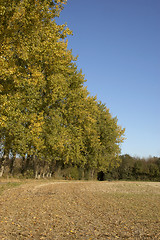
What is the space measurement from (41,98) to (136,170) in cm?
2379

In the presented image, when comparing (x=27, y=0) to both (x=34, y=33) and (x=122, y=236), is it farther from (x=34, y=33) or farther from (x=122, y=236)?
(x=122, y=236)

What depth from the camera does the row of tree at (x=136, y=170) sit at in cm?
3812

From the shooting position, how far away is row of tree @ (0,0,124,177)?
44.1ft

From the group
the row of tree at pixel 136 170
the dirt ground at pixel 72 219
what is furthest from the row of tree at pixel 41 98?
the dirt ground at pixel 72 219

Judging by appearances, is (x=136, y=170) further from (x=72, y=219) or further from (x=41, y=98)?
(x=72, y=219)

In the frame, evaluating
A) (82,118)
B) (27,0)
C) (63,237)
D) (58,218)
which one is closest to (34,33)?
(27,0)

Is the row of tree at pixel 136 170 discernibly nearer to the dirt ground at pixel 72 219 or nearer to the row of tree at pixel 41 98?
the row of tree at pixel 41 98

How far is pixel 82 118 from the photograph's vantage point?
86.4 ft

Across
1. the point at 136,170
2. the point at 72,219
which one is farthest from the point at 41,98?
the point at 136,170

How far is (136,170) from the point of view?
1522 inches

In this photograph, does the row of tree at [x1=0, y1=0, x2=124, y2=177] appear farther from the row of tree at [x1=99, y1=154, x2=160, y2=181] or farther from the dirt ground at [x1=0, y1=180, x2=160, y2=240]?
the dirt ground at [x1=0, y1=180, x2=160, y2=240]

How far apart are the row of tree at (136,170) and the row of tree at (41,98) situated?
4.93 m

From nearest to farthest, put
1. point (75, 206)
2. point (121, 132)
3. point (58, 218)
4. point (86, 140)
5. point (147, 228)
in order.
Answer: point (147, 228) < point (58, 218) < point (75, 206) < point (86, 140) < point (121, 132)

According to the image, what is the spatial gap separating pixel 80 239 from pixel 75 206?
15.2 feet
